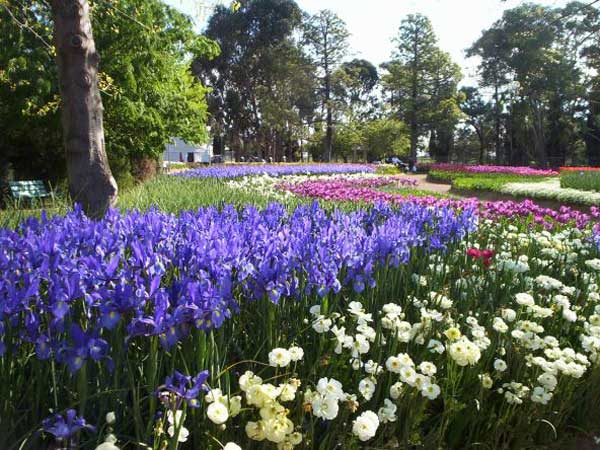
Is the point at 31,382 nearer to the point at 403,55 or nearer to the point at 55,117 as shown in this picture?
the point at 55,117

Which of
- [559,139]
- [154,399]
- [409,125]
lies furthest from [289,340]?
[559,139]

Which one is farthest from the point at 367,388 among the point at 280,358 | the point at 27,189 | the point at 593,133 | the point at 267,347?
the point at 593,133

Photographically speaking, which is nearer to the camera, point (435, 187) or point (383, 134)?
point (435, 187)

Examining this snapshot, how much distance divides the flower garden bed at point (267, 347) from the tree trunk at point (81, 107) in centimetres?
168

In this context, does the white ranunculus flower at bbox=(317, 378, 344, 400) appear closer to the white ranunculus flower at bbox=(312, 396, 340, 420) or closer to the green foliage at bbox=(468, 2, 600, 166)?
the white ranunculus flower at bbox=(312, 396, 340, 420)

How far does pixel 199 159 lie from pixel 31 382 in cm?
6372

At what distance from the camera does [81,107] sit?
4754 mm

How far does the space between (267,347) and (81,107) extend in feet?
12.2

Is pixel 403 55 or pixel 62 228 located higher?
pixel 403 55

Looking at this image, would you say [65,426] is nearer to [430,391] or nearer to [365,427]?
[365,427]

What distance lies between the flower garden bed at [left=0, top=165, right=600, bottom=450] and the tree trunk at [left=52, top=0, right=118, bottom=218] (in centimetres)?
168

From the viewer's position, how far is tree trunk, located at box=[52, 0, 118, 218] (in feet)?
15.2

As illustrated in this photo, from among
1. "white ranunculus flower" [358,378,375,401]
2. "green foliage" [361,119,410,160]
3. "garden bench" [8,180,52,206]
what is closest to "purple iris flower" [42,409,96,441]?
"white ranunculus flower" [358,378,375,401]

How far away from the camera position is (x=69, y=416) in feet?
4.27
